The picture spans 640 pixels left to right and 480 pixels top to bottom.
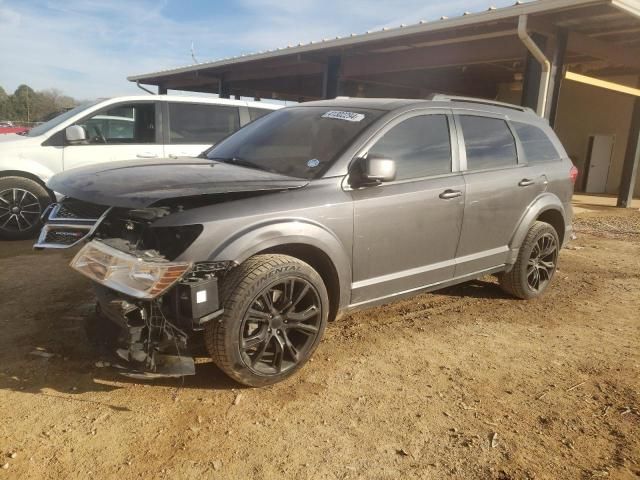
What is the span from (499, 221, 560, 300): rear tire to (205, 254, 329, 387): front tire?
2363mm

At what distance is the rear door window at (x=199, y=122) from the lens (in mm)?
6879

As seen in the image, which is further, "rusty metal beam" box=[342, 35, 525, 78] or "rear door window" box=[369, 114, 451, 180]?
"rusty metal beam" box=[342, 35, 525, 78]

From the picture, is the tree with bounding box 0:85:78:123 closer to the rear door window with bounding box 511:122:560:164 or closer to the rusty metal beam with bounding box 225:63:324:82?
the rusty metal beam with bounding box 225:63:324:82

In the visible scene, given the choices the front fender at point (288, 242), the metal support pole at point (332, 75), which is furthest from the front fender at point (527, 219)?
the metal support pole at point (332, 75)

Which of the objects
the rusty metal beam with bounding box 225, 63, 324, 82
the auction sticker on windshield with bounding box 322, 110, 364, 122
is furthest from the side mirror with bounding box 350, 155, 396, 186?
the rusty metal beam with bounding box 225, 63, 324, 82

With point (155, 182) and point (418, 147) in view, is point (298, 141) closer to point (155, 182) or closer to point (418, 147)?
point (418, 147)

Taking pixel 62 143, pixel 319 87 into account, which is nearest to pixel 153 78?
pixel 319 87

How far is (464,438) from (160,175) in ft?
7.45

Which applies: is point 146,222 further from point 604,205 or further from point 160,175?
point 604,205

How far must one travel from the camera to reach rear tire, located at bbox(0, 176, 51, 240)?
6.00 metres

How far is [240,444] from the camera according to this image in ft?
8.00

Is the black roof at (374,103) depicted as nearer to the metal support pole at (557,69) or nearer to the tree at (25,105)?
the metal support pole at (557,69)

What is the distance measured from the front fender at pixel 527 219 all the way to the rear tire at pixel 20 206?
18.0ft

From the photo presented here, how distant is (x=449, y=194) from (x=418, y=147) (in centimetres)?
43
